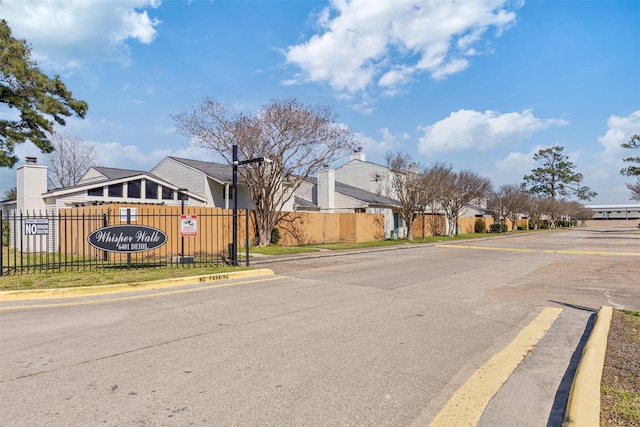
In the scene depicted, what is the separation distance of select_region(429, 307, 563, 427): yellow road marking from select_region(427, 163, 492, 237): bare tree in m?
28.7

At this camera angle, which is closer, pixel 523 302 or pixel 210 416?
pixel 210 416

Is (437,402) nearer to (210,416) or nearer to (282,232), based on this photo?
(210,416)

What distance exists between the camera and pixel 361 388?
3945 millimetres

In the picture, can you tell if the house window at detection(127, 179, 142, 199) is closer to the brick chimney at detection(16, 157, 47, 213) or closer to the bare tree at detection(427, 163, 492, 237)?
the brick chimney at detection(16, 157, 47, 213)

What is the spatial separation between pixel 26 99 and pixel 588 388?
2161 centimetres

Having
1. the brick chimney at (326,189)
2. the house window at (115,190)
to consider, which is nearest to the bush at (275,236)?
the house window at (115,190)

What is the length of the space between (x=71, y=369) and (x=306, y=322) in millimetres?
3262

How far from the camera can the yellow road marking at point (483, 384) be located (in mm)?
3359

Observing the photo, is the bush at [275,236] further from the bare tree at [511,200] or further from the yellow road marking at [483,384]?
the bare tree at [511,200]

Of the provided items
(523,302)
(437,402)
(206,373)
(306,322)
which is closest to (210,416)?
(206,373)

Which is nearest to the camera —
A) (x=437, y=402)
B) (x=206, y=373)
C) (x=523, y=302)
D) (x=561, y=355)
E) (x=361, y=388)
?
(x=437, y=402)

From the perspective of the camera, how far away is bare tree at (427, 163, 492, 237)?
34562 millimetres

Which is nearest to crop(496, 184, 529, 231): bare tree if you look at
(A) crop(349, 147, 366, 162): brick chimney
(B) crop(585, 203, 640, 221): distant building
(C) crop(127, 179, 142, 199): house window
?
(A) crop(349, 147, 366, 162): brick chimney

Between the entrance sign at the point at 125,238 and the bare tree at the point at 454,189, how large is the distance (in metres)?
25.8
